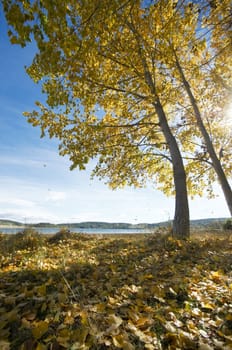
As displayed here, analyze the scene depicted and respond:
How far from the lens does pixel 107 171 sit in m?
7.59

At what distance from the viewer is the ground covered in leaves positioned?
147cm

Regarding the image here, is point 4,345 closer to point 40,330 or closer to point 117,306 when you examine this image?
point 40,330

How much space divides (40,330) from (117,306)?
29.6 inches

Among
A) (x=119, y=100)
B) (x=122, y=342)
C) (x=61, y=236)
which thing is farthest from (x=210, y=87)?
(x=122, y=342)

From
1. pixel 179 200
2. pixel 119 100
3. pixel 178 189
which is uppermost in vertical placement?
pixel 119 100

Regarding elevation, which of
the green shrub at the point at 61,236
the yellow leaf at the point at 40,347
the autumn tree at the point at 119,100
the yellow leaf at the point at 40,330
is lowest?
the yellow leaf at the point at 40,347

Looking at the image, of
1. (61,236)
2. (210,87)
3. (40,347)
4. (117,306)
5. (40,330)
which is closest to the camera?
(40,347)

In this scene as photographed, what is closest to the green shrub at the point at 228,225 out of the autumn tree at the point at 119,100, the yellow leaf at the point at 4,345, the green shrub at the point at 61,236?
the autumn tree at the point at 119,100

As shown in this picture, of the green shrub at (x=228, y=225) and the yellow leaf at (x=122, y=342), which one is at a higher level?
the green shrub at (x=228, y=225)

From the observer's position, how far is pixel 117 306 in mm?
1970

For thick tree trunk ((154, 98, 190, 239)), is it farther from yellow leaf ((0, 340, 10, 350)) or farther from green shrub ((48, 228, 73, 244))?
yellow leaf ((0, 340, 10, 350))

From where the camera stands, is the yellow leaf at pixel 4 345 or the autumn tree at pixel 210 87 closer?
the yellow leaf at pixel 4 345

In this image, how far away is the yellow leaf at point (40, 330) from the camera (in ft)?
4.78

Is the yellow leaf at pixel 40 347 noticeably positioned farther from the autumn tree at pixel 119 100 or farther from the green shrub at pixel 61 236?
the green shrub at pixel 61 236
